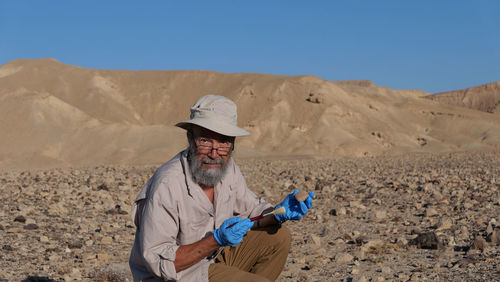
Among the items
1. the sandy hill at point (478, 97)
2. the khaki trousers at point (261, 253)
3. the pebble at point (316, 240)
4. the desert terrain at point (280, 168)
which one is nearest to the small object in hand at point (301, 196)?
the khaki trousers at point (261, 253)

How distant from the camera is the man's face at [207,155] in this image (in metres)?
3.59

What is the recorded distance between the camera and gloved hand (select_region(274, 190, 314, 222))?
378cm

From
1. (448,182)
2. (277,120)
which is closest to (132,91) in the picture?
(277,120)

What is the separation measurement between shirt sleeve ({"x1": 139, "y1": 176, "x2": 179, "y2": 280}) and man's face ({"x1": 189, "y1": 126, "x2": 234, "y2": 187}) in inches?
11.4

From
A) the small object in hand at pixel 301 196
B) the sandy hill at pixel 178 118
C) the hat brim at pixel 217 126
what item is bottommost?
the small object in hand at pixel 301 196

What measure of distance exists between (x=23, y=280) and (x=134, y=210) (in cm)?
229

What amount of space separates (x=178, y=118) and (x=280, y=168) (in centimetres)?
2940

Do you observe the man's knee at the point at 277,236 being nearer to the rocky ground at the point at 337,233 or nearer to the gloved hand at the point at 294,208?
the gloved hand at the point at 294,208

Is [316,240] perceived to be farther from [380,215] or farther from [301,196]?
[301,196]

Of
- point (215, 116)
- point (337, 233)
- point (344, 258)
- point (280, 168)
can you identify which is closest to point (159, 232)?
point (215, 116)

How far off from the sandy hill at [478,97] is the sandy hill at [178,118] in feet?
133

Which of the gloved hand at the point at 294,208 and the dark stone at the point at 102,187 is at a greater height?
the gloved hand at the point at 294,208

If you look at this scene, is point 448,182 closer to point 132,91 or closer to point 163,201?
point 163,201

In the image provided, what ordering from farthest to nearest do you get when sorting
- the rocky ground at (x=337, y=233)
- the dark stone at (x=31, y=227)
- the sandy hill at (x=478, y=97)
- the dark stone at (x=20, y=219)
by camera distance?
the sandy hill at (x=478, y=97), the dark stone at (x=20, y=219), the dark stone at (x=31, y=227), the rocky ground at (x=337, y=233)
